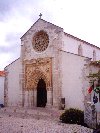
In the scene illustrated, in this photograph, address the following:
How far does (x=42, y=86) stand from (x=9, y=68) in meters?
4.79

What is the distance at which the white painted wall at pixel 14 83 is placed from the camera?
26.5 meters

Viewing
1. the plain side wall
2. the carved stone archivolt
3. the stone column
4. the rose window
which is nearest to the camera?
the plain side wall

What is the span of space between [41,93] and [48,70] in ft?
10.6

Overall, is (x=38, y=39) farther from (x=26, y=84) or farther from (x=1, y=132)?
(x=1, y=132)

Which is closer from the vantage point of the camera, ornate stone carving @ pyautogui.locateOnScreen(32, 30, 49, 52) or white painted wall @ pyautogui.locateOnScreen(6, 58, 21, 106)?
ornate stone carving @ pyautogui.locateOnScreen(32, 30, 49, 52)

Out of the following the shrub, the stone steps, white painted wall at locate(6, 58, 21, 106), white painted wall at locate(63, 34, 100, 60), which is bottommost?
the stone steps

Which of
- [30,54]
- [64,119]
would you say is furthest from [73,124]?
[30,54]

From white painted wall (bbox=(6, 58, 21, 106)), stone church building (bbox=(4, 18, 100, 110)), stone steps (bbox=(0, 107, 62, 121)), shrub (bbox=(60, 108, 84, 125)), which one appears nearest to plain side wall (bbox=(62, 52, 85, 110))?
stone church building (bbox=(4, 18, 100, 110))

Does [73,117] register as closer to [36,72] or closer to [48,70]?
[48,70]

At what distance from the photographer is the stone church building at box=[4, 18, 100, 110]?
21.7m

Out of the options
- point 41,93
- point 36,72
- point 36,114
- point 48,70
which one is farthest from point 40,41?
point 36,114

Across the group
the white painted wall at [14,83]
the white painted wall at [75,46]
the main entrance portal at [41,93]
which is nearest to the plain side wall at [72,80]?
the white painted wall at [75,46]

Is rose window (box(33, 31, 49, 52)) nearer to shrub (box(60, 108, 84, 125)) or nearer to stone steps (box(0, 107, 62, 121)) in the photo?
stone steps (box(0, 107, 62, 121))

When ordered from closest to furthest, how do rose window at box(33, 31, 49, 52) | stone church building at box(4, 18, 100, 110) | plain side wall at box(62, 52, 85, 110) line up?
plain side wall at box(62, 52, 85, 110) < stone church building at box(4, 18, 100, 110) < rose window at box(33, 31, 49, 52)
